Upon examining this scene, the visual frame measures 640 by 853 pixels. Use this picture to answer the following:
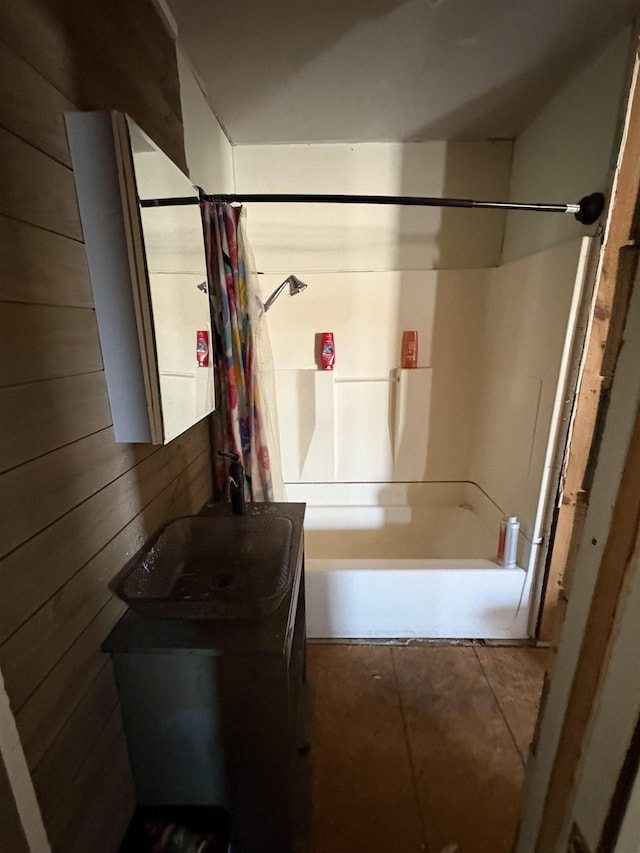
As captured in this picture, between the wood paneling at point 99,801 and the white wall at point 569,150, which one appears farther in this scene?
the white wall at point 569,150

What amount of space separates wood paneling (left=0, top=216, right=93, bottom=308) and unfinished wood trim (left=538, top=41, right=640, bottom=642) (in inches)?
49.4

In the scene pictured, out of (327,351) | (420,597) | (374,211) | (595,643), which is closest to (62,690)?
(595,643)

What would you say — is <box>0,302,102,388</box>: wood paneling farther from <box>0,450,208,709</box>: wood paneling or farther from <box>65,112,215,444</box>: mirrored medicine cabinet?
<box>0,450,208,709</box>: wood paneling

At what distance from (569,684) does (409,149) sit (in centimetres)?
222

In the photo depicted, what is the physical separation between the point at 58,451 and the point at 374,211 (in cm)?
190

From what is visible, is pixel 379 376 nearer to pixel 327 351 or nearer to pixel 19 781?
pixel 327 351

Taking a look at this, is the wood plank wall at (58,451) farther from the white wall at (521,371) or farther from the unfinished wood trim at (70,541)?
the white wall at (521,371)

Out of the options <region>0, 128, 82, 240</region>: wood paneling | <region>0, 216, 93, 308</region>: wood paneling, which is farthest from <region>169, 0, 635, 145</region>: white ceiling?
<region>0, 216, 93, 308</region>: wood paneling

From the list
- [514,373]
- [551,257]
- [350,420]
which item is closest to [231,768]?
[350,420]

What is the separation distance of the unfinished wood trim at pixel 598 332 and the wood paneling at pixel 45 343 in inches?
48.5

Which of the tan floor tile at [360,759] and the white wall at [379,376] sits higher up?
the white wall at [379,376]

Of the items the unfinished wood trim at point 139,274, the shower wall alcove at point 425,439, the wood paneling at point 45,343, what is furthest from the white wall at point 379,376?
the wood paneling at point 45,343

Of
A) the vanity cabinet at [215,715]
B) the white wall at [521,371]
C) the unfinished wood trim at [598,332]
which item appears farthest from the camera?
the white wall at [521,371]

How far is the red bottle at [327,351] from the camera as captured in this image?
83.5 inches
